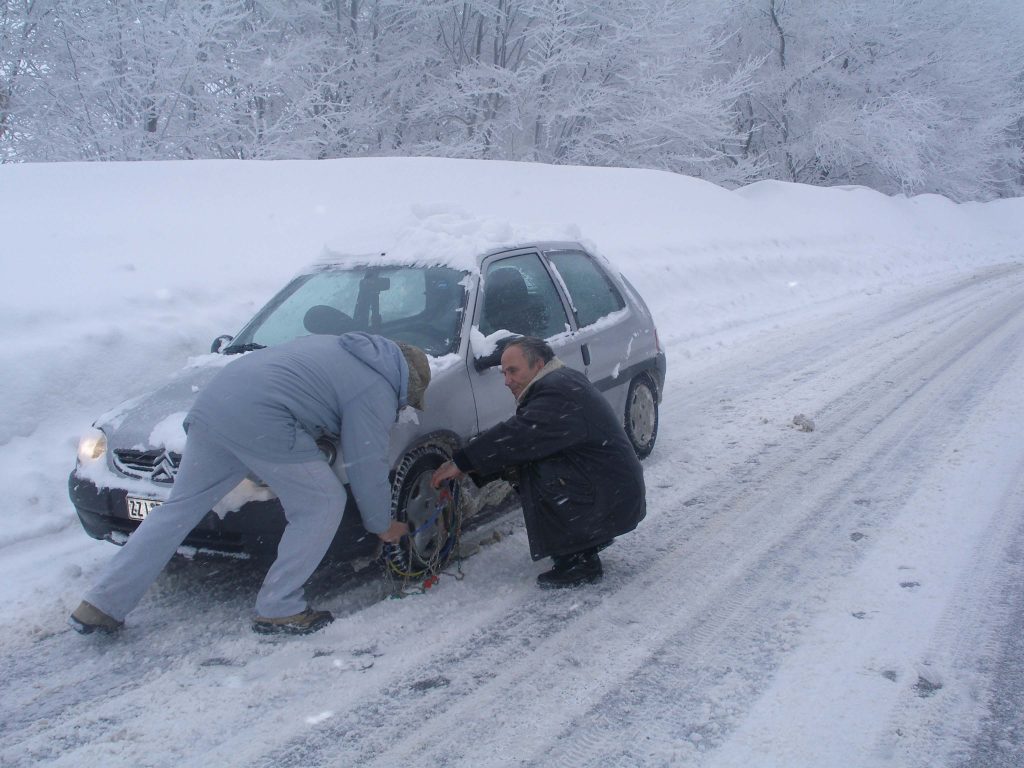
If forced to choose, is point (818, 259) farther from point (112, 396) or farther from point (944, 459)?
point (112, 396)

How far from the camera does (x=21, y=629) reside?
354cm

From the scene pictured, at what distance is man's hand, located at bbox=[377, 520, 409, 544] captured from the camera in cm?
351

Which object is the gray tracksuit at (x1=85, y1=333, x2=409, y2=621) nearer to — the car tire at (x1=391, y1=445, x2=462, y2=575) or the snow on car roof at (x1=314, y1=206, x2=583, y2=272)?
the car tire at (x1=391, y1=445, x2=462, y2=575)

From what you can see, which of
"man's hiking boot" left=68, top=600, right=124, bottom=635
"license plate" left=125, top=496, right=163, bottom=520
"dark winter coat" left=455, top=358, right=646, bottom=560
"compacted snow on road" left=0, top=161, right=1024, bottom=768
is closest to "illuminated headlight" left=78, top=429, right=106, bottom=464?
"license plate" left=125, top=496, right=163, bottom=520

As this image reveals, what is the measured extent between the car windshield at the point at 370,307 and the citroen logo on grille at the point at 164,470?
106 cm

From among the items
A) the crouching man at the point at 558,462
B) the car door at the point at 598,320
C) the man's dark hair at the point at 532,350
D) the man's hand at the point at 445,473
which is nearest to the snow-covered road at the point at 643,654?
the crouching man at the point at 558,462

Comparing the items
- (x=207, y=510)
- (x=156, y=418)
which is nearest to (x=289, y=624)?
(x=207, y=510)

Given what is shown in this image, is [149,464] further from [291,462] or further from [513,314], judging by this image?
[513,314]

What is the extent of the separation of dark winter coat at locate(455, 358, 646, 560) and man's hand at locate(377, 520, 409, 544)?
40 centimetres

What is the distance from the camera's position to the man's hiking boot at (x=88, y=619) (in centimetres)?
337

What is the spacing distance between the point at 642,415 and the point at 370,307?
2.26 m

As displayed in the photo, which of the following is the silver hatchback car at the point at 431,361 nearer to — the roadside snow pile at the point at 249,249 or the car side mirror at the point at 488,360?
the car side mirror at the point at 488,360

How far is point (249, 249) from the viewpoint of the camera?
868cm

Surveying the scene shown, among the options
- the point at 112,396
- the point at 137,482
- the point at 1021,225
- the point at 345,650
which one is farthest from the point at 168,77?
the point at 1021,225
